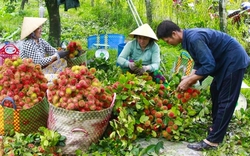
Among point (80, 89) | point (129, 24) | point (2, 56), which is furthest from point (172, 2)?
point (80, 89)

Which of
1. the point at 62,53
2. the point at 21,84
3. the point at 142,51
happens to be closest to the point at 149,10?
the point at 142,51

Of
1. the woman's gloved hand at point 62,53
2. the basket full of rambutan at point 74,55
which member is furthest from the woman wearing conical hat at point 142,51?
the woman's gloved hand at point 62,53

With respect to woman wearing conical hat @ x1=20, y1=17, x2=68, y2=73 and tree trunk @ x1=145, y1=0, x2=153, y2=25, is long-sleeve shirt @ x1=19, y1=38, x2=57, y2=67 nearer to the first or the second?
woman wearing conical hat @ x1=20, y1=17, x2=68, y2=73

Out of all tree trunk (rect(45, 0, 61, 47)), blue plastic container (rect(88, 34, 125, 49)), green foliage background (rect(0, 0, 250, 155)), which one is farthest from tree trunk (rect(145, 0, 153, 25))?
tree trunk (rect(45, 0, 61, 47))

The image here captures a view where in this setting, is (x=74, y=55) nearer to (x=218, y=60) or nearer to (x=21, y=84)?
(x=21, y=84)

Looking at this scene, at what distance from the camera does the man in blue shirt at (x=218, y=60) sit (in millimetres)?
2945

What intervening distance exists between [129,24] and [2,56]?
4.69m

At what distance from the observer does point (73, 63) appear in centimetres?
440

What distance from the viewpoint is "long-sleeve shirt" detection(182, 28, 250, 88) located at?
2.88 metres

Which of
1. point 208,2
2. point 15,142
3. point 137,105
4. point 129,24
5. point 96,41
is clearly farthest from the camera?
point 129,24

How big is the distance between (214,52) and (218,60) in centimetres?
8

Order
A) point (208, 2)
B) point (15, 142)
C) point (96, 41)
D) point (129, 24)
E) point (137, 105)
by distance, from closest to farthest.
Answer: point (15, 142) < point (137, 105) < point (96, 41) < point (208, 2) < point (129, 24)

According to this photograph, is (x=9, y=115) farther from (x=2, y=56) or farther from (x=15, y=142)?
(x=2, y=56)

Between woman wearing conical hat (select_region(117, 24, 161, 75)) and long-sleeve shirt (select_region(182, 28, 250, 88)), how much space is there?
1241 mm
